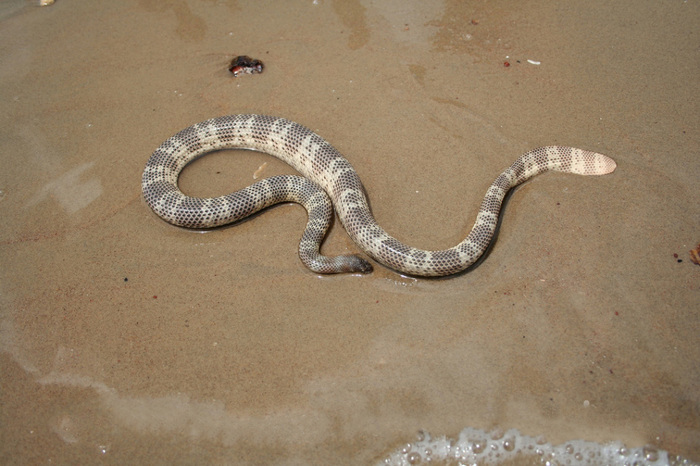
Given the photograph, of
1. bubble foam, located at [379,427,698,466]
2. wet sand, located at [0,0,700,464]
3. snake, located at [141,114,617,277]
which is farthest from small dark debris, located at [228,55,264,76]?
bubble foam, located at [379,427,698,466]

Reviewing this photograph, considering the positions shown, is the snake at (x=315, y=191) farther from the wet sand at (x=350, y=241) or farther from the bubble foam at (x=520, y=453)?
the bubble foam at (x=520, y=453)

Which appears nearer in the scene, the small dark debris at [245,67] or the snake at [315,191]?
the snake at [315,191]

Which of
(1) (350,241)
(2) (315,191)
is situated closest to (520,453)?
(1) (350,241)

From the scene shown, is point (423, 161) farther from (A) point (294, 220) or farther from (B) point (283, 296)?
(B) point (283, 296)

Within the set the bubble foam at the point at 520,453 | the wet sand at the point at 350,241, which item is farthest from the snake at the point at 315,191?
the bubble foam at the point at 520,453

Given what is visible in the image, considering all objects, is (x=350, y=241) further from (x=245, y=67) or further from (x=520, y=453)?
(x=245, y=67)

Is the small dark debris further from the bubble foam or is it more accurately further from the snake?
the bubble foam
